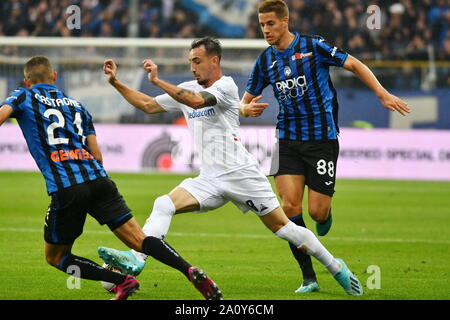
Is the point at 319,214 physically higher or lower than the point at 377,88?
lower

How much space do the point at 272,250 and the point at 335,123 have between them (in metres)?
2.40

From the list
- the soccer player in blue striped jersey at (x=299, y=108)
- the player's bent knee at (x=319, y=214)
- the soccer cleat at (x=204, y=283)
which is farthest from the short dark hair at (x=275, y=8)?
the soccer cleat at (x=204, y=283)

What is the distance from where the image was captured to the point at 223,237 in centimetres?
1171

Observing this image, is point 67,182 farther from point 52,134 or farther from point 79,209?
point 52,134

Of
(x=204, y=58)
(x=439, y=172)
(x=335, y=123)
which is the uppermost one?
(x=204, y=58)

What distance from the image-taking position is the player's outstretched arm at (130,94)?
704cm

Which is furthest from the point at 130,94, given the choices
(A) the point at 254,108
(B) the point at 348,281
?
(B) the point at 348,281

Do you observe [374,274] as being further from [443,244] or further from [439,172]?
[439,172]

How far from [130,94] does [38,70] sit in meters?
0.80

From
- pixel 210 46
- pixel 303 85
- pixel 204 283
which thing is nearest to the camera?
pixel 204 283

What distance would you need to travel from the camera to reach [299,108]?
8.42 meters

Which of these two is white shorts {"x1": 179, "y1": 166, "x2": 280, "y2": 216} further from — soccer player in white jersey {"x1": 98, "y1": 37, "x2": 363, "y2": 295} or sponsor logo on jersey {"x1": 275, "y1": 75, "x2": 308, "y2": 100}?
sponsor logo on jersey {"x1": 275, "y1": 75, "x2": 308, "y2": 100}

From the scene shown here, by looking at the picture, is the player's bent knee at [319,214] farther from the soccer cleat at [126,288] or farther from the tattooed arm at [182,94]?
the soccer cleat at [126,288]
